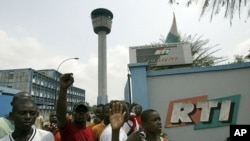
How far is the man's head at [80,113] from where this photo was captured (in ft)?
11.2

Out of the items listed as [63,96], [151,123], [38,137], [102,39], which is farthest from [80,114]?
[102,39]

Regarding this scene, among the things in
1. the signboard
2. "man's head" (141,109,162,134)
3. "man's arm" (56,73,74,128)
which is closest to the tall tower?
the signboard

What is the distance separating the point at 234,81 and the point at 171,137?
8.24ft

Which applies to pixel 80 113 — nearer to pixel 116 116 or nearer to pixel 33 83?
pixel 116 116

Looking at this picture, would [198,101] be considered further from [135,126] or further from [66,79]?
[66,79]

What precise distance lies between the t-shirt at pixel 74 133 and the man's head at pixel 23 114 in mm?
593

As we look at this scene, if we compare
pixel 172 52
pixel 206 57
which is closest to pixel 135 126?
pixel 172 52

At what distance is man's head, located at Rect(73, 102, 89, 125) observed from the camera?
341cm

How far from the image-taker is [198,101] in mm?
8000

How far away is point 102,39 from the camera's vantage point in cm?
4912

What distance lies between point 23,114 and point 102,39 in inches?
1859

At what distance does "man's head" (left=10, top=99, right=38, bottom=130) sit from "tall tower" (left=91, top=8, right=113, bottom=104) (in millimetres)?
38712

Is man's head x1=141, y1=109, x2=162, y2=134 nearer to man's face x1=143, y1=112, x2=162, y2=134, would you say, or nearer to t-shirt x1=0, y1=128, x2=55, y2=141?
man's face x1=143, y1=112, x2=162, y2=134

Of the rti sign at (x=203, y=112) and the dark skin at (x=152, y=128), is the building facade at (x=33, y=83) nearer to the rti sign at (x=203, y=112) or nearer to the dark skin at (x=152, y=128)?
the rti sign at (x=203, y=112)
